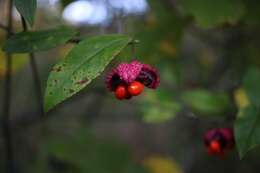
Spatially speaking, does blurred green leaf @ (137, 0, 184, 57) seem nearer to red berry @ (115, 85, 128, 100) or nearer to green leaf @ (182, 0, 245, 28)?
green leaf @ (182, 0, 245, 28)

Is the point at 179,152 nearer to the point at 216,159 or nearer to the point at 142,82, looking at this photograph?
the point at 216,159

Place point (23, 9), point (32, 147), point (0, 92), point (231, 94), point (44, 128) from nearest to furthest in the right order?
point (23, 9), point (231, 94), point (44, 128), point (32, 147), point (0, 92)

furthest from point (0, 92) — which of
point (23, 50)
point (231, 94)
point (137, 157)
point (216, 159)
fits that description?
point (23, 50)

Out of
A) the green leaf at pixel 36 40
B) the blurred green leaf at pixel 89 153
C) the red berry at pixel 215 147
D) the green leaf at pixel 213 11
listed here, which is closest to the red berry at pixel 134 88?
the green leaf at pixel 36 40

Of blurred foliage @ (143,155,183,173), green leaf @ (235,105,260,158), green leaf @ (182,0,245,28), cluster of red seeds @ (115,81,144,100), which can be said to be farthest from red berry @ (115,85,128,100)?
blurred foliage @ (143,155,183,173)

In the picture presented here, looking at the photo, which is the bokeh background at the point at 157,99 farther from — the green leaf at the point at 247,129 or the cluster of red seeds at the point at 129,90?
the cluster of red seeds at the point at 129,90

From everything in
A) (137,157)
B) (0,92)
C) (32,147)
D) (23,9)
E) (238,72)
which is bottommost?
(137,157)

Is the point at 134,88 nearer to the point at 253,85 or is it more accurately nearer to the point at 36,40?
the point at 36,40
